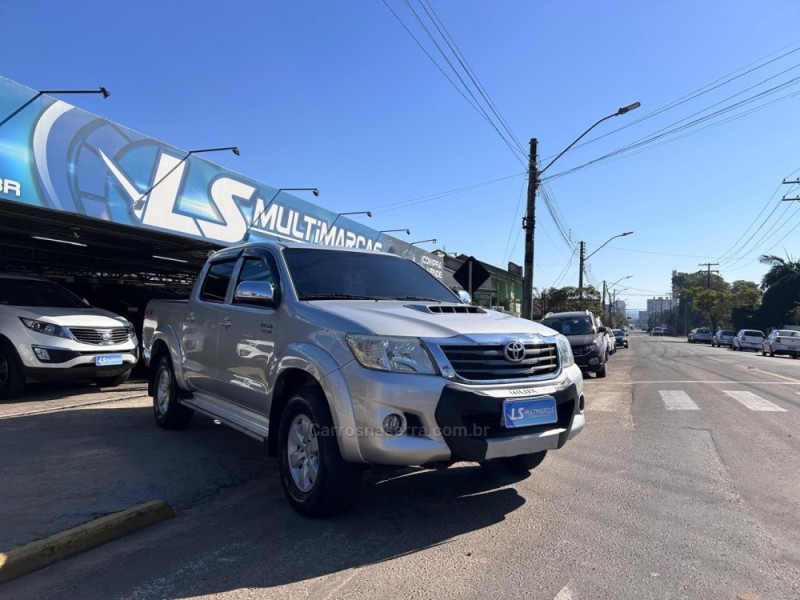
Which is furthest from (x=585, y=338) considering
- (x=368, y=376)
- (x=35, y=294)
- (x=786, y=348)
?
(x=786, y=348)

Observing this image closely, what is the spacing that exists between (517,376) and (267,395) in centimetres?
194

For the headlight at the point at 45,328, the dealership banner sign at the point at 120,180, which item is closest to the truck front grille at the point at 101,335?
the headlight at the point at 45,328

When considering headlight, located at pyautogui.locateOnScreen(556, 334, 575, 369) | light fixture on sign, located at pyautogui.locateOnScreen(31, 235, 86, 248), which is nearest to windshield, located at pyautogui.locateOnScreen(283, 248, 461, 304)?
headlight, located at pyautogui.locateOnScreen(556, 334, 575, 369)

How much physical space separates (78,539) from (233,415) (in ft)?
5.36

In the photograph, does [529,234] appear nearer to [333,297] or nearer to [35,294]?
[35,294]

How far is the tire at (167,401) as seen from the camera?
21.1ft

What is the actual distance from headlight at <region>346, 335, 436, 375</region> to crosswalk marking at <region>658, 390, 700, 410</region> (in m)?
7.24

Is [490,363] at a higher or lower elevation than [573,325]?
lower

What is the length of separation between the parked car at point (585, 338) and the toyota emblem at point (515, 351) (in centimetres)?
985

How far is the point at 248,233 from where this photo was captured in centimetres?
1336

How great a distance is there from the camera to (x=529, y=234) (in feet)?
55.9

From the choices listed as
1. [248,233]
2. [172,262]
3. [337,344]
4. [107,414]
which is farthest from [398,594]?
[172,262]

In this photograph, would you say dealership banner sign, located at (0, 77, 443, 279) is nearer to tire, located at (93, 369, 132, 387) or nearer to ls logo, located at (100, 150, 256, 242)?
ls logo, located at (100, 150, 256, 242)

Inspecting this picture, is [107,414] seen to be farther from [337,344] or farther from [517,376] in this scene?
[517,376]
